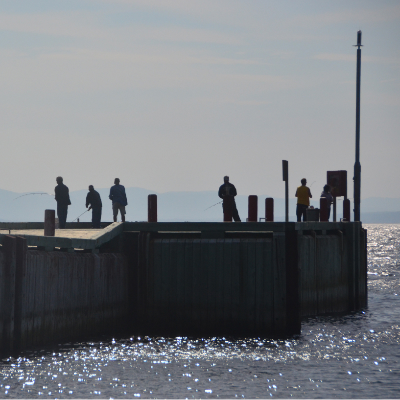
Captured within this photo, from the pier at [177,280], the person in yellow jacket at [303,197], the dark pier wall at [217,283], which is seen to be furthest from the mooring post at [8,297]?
the person in yellow jacket at [303,197]

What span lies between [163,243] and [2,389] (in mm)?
6682

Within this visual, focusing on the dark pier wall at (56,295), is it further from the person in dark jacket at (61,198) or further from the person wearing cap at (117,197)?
the person wearing cap at (117,197)

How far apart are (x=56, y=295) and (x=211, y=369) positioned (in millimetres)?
3969

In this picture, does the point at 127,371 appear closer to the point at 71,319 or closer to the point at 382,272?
the point at 71,319

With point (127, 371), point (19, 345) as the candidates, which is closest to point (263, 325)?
point (127, 371)

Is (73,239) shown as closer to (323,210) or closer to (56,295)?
(56,295)

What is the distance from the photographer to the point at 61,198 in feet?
77.4

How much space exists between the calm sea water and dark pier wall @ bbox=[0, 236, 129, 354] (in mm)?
447

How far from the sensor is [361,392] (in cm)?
1395

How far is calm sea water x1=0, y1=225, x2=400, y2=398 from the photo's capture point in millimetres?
13695

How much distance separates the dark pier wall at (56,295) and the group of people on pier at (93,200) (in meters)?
5.14

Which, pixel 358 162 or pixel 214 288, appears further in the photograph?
pixel 358 162

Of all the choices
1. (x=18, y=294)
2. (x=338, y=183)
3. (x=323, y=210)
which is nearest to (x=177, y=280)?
(x=18, y=294)

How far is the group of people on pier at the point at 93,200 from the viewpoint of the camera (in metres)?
23.7
